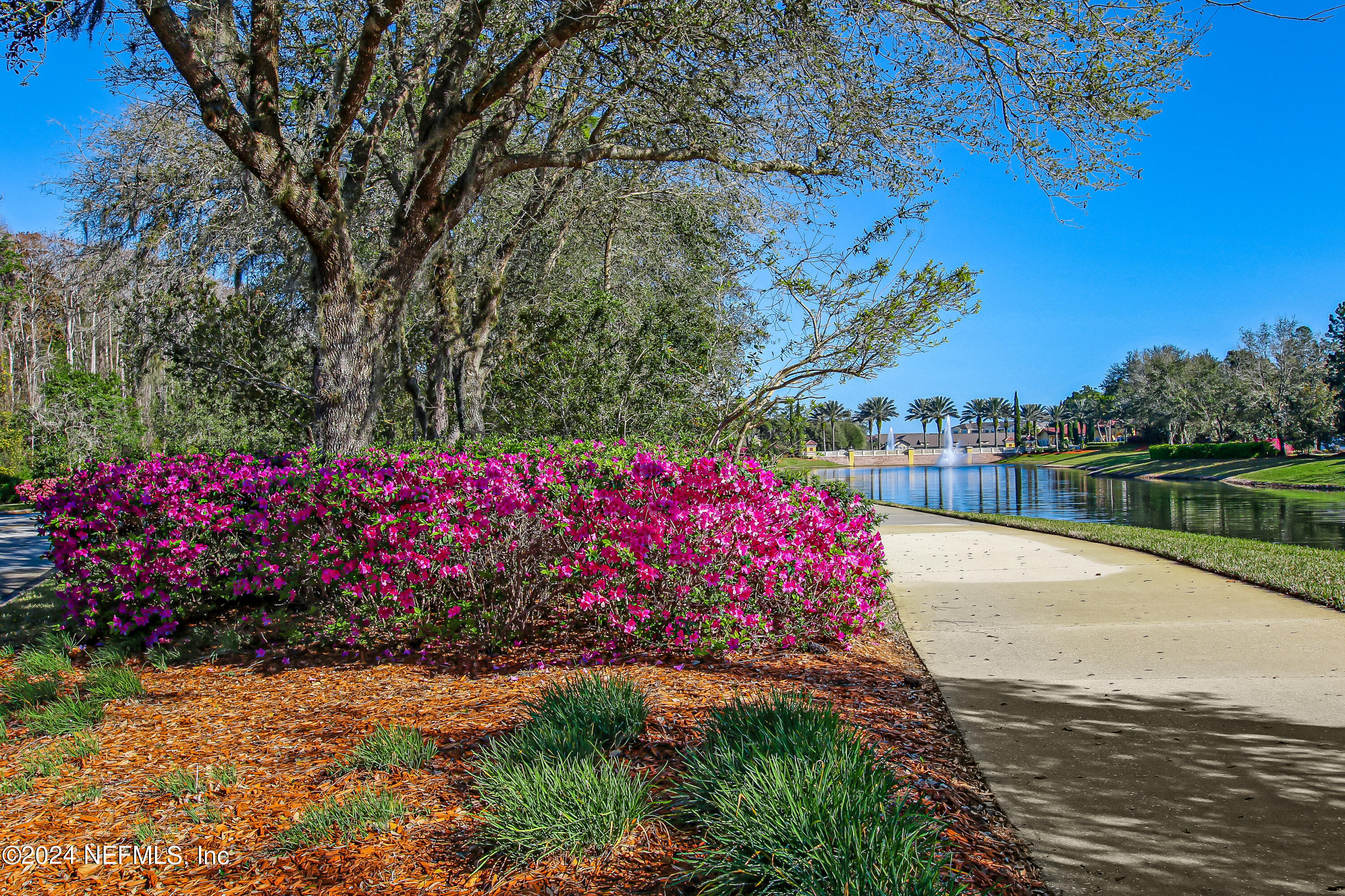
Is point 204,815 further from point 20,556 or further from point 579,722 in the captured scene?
point 20,556

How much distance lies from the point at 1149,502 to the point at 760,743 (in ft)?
92.0

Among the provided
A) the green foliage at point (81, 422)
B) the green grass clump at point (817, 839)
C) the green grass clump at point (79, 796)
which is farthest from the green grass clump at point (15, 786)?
the green foliage at point (81, 422)

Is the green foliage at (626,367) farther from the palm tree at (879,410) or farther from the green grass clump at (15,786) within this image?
the palm tree at (879,410)

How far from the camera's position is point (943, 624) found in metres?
6.38

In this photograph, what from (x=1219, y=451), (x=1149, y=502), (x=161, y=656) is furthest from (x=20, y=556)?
(x=1219, y=451)

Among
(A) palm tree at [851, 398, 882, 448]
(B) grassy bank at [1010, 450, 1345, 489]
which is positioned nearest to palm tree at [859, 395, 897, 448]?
(A) palm tree at [851, 398, 882, 448]

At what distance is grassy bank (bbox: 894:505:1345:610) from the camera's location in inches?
281

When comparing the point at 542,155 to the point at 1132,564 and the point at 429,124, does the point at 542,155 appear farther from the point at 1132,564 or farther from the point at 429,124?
the point at 1132,564

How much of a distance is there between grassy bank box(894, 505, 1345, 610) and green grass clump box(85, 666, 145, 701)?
8.82 metres

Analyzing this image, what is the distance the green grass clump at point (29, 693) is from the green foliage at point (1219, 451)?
57276 mm

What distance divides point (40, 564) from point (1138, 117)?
15.0 metres

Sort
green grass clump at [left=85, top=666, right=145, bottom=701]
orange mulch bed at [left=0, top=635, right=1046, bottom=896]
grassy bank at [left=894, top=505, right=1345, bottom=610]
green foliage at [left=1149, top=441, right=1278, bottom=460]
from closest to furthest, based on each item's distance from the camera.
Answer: orange mulch bed at [left=0, top=635, right=1046, bottom=896], green grass clump at [left=85, top=666, right=145, bottom=701], grassy bank at [left=894, top=505, right=1345, bottom=610], green foliage at [left=1149, top=441, right=1278, bottom=460]

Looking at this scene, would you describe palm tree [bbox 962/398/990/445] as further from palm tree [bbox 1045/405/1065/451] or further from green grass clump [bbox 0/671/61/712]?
green grass clump [bbox 0/671/61/712]

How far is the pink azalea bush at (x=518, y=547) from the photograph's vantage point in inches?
192
